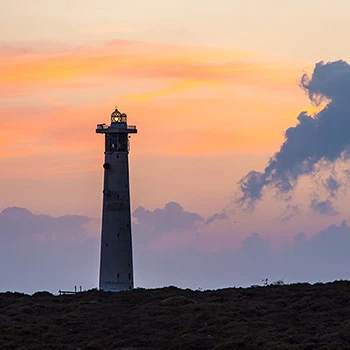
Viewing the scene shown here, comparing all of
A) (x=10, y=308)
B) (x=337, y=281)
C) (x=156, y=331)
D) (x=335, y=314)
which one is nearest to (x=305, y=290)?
(x=337, y=281)

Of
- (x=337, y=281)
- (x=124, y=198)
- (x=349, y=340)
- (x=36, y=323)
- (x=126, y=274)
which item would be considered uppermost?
(x=124, y=198)

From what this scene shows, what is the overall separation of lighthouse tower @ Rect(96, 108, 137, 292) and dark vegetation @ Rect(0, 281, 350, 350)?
1238 centimetres

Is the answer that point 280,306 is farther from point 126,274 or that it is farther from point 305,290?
point 126,274

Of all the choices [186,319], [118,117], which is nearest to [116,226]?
[118,117]

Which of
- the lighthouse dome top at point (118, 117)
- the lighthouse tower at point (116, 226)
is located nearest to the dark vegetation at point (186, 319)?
the lighthouse tower at point (116, 226)

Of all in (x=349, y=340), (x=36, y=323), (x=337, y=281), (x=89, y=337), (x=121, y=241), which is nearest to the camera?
(x=349, y=340)

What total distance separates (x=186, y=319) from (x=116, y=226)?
83.7ft

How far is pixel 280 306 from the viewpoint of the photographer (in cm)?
5975

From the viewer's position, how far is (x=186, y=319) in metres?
56.3

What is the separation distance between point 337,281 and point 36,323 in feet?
72.7

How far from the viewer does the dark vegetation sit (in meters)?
51.0

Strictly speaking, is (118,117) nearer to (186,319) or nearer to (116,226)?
(116,226)

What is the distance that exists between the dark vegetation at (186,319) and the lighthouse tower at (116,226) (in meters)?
12.4

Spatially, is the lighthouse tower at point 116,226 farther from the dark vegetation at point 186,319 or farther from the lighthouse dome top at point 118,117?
the dark vegetation at point 186,319
